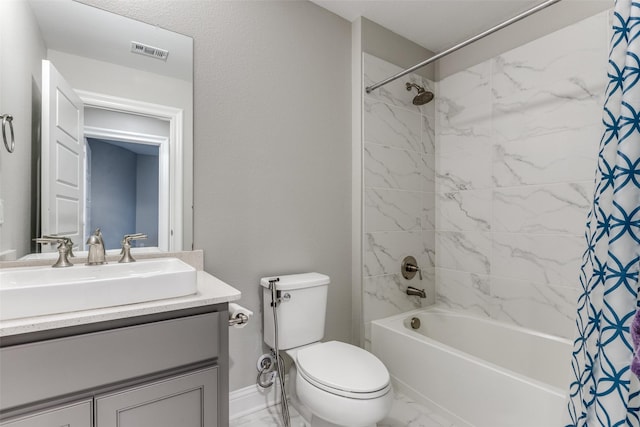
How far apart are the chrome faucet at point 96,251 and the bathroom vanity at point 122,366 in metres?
0.45

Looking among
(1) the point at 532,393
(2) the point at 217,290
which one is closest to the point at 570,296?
(1) the point at 532,393

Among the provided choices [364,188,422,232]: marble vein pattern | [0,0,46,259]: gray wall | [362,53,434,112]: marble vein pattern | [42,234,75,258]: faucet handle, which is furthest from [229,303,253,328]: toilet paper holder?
[362,53,434,112]: marble vein pattern

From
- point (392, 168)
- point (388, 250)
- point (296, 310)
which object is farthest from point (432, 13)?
point (296, 310)

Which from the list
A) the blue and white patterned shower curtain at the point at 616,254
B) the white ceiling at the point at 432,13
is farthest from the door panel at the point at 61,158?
the blue and white patterned shower curtain at the point at 616,254

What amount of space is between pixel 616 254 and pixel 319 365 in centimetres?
120

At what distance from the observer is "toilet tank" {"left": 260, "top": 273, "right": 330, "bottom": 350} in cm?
169

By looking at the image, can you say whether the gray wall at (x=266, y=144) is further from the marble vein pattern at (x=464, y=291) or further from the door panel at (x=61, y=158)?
the marble vein pattern at (x=464, y=291)

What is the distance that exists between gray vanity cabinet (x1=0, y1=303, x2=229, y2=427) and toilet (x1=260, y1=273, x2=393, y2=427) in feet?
1.44

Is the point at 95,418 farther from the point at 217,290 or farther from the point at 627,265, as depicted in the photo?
the point at 627,265

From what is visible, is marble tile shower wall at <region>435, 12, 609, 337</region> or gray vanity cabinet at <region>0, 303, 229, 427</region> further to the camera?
marble tile shower wall at <region>435, 12, 609, 337</region>

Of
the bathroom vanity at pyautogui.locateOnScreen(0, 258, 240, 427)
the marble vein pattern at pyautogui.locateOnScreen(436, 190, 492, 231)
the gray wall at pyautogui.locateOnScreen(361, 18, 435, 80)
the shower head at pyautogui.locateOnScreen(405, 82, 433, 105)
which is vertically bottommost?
the bathroom vanity at pyautogui.locateOnScreen(0, 258, 240, 427)

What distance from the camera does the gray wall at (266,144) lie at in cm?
164

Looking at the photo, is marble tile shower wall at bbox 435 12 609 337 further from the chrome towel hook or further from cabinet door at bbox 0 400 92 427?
the chrome towel hook

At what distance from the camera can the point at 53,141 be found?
1294mm
